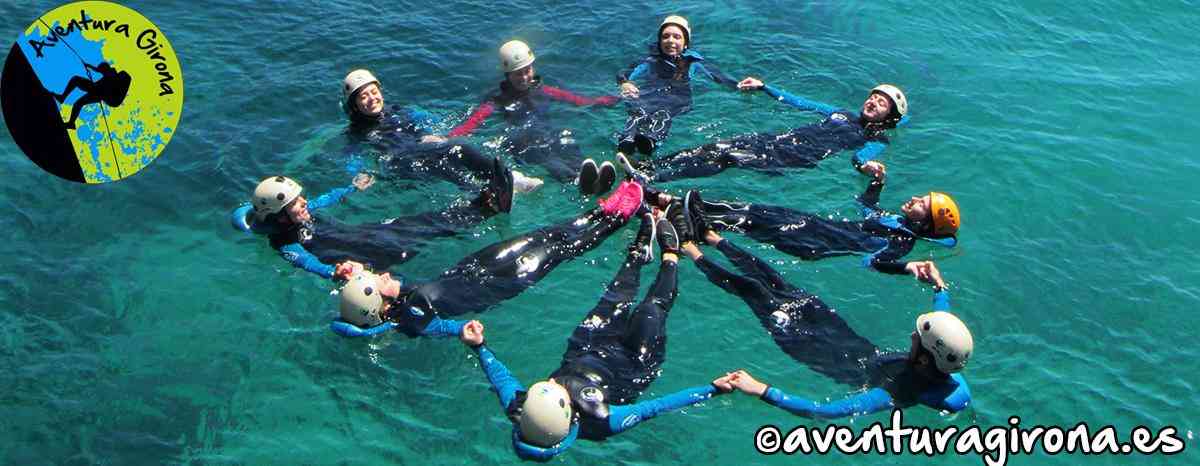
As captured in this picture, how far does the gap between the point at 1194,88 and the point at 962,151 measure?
19.0ft

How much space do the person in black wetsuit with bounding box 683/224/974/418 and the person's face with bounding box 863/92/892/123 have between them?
3716 millimetres

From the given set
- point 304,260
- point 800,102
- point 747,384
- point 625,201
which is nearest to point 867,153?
point 800,102

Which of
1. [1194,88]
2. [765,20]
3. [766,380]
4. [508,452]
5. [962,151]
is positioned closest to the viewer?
[508,452]

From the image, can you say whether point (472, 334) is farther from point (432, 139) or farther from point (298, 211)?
point (432, 139)

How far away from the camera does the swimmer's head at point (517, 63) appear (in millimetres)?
14250

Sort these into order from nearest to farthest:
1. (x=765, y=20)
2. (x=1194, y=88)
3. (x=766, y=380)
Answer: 1. (x=766, y=380)
2. (x=1194, y=88)
3. (x=765, y=20)

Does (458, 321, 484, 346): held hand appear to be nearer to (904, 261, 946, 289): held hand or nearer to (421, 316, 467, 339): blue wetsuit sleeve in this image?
(421, 316, 467, 339): blue wetsuit sleeve

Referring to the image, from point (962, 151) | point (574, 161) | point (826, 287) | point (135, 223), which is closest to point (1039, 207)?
point (962, 151)

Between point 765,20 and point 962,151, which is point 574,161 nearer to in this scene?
point 962,151

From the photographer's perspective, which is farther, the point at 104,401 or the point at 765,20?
the point at 765,20

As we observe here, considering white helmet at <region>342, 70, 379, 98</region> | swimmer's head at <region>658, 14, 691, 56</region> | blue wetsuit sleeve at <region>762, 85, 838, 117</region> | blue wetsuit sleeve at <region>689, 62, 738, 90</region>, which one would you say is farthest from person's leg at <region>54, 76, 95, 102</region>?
blue wetsuit sleeve at <region>762, 85, 838, 117</region>

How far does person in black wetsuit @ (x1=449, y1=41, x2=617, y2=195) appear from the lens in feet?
43.1

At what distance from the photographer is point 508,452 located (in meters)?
8.80

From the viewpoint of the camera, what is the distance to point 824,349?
385 inches
